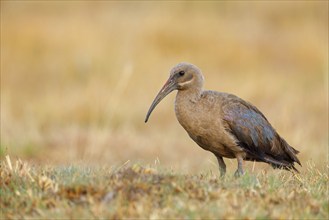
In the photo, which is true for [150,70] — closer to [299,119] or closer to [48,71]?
[48,71]

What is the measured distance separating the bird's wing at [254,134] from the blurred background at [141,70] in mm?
3405

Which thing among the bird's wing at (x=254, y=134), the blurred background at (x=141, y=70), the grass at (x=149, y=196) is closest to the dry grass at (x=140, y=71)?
the blurred background at (x=141, y=70)

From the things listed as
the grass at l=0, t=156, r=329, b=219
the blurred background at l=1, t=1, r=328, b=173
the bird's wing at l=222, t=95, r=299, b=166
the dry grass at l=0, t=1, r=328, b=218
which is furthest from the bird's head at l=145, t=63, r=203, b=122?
the blurred background at l=1, t=1, r=328, b=173

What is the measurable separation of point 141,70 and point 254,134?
9743 mm

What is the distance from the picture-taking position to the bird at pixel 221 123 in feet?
26.9

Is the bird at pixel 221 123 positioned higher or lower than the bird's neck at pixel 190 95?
lower

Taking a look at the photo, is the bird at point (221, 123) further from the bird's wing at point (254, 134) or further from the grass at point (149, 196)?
the grass at point (149, 196)

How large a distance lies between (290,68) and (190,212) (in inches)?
554

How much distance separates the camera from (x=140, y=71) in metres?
18.1

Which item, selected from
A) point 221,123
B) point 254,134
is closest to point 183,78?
point 221,123

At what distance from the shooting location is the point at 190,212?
232 inches

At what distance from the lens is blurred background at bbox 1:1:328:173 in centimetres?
1397

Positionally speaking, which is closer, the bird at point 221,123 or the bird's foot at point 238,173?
the bird's foot at point 238,173

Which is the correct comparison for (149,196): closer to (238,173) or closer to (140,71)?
(238,173)
